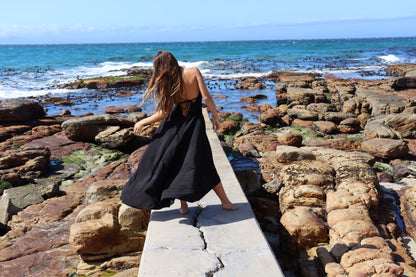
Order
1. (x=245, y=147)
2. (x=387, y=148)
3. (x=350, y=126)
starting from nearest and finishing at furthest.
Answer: (x=387, y=148) < (x=245, y=147) < (x=350, y=126)

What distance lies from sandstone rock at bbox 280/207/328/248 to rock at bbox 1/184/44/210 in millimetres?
4623

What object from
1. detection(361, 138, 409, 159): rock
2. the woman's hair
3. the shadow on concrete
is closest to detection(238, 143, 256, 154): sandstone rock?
detection(361, 138, 409, 159): rock

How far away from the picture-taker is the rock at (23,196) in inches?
276

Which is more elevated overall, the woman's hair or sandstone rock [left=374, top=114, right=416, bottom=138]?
the woman's hair

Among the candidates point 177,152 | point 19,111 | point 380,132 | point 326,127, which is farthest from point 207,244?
point 19,111

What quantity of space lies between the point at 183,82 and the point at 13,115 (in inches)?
438

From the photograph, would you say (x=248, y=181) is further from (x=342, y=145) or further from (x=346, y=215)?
(x=342, y=145)

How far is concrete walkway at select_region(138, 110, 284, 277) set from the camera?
346 centimetres

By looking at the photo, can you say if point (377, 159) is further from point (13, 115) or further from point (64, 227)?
point (13, 115)

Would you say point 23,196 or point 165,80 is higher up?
point 165,80

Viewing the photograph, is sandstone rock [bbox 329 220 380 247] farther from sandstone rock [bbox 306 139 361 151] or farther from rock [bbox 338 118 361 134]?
rock [bbox 338 118 361 134]

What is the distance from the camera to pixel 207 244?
3947mm

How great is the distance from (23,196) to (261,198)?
4401mm

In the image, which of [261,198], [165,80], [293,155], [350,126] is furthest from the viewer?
[350,126]
